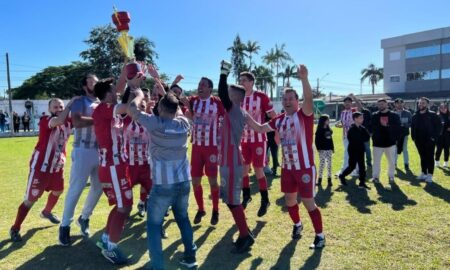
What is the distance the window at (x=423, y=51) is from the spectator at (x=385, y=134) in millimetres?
49725

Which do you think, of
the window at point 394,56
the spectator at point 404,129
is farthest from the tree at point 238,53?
the spectator at point 404,129

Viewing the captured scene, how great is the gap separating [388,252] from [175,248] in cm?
279

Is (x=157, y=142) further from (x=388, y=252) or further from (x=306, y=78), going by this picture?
(x=388, y=252)

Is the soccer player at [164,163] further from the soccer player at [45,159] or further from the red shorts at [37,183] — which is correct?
the red shorts at [37,183]

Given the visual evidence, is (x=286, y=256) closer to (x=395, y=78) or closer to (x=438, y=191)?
(x=438, y=191)

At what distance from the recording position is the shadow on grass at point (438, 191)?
27.4 feet

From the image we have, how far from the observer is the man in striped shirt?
6.48 m

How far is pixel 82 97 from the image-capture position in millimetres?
5504

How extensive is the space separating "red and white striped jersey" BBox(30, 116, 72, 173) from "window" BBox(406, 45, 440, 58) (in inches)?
2212

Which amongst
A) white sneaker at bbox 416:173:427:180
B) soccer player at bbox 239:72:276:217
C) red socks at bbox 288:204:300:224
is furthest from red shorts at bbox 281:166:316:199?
white sneaker at bbox 416:173:427:180

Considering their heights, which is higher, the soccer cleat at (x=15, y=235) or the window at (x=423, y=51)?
the window at (x=423, y=51)

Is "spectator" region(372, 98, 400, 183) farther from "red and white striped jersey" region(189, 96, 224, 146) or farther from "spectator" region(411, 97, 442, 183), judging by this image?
"red and white striped jersey" region(189, 96, 224, 146)

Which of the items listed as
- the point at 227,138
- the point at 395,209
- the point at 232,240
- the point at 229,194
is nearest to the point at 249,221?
the point at 232,240

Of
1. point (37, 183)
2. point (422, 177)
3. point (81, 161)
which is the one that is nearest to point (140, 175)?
point (81, 161)
